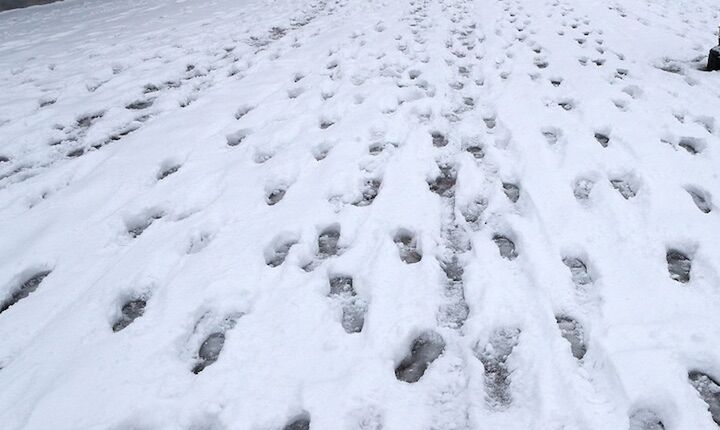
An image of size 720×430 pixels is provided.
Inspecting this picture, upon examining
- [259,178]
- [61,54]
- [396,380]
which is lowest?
[396,380]

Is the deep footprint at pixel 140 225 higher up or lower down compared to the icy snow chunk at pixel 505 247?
higher up

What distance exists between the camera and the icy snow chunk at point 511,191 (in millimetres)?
2550

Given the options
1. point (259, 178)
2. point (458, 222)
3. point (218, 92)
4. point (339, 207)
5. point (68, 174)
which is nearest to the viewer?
point (458, 222)

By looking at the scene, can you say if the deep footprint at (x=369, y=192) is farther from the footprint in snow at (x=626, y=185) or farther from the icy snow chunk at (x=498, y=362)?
the footprint in snow at (x=626, y=185)

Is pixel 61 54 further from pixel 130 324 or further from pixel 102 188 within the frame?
pixel 130 324

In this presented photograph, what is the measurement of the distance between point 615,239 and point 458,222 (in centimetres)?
77

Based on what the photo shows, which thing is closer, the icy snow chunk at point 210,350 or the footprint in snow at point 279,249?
the icy snow chunk at point 210,350

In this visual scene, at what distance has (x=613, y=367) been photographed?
156 centimetres

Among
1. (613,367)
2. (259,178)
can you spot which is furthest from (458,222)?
(259,178)

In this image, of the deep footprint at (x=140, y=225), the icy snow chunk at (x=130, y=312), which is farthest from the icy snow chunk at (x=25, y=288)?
the icy snow chunk at (x=130, y=312)

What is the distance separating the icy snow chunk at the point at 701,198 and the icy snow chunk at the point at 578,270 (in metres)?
0.89

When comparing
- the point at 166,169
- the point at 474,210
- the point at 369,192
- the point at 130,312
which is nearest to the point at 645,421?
the point at 474,210

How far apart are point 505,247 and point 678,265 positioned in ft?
2.59

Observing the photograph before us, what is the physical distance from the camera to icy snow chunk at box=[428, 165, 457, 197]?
2.68 meters
